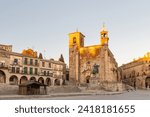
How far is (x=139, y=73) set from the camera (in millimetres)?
79438

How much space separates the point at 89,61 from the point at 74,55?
4898 millimetres

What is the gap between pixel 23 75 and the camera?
5103cm

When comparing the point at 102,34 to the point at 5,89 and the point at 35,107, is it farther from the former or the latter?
the point at 35,107

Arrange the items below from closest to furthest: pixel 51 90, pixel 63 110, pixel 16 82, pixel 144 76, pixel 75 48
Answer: pixel 63 110 → pixel 51 90 → pixel 16 82 → pixel 75 48 → pixel 144 76

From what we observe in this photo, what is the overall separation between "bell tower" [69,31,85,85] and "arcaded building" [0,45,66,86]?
2691 mm

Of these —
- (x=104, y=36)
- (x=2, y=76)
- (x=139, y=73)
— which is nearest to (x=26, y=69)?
(x=2, y=76)

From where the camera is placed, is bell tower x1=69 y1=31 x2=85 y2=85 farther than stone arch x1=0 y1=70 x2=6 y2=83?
Yes

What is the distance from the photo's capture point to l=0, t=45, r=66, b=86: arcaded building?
1841 inches

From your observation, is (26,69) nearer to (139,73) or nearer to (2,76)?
(2,76)

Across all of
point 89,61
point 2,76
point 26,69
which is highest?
point 89,61

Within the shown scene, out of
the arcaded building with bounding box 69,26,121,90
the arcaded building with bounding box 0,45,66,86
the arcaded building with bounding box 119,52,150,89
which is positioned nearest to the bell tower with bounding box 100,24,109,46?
the arcaded building with bounding box 69,26,121,90

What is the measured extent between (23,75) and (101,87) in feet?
60.3

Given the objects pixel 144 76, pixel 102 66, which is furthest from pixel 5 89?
pixel 144 76

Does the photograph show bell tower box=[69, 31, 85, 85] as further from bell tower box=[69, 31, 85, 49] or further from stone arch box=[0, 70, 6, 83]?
stone arch box=[0, 70, 6, 83]
